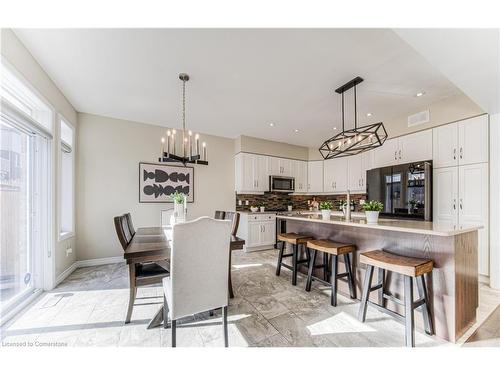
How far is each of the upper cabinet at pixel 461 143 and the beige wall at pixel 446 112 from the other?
9 cm

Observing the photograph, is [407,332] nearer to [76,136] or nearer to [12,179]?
[12,179]

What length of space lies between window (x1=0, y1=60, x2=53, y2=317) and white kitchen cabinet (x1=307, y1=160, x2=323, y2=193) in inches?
211

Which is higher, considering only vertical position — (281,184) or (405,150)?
(405,150)

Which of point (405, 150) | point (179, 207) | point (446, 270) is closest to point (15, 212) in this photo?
point (179, 207)

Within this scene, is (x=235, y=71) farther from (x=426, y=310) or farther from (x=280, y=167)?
(x=280, y=167)

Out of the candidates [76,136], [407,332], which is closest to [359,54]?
[407,332]

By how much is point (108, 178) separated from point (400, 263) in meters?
4.42

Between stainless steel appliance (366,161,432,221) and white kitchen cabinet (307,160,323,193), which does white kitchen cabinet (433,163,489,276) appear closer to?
stainless steel appliance (366,161,432,221)

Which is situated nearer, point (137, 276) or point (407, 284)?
point (407, 284)

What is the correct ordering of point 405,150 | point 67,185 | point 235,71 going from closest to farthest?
1. point 235,71
2. point 67,185
3. point 405,150

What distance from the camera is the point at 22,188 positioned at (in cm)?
249

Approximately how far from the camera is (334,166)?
5.48m
